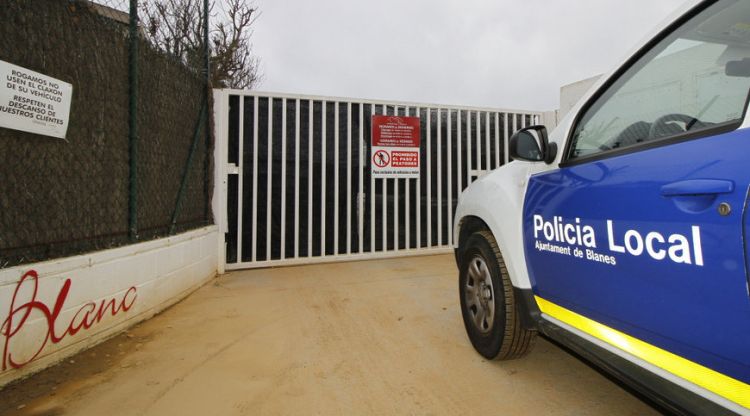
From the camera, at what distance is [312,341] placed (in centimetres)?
282

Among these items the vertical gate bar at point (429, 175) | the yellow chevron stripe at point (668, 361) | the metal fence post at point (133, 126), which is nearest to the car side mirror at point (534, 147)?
the yellow chevron stripe at point (668, 361)

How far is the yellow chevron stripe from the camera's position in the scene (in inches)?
40.6

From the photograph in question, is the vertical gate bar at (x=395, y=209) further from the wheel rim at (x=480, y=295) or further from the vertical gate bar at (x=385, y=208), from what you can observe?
the wheel rim at (x=480, y=295)

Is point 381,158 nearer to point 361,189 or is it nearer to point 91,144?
point 361,189

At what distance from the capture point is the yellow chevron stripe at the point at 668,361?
1032 mm

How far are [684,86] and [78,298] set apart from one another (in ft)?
11.7

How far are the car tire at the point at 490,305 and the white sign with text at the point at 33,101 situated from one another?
285 centimetres

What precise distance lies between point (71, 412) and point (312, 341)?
1420mm

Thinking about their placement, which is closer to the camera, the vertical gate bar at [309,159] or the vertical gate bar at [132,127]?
the vertical gate bar at [132,127]

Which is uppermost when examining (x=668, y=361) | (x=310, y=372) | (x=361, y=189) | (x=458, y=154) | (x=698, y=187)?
(x=458, y=154)

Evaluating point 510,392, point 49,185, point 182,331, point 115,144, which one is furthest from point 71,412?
point 510,392

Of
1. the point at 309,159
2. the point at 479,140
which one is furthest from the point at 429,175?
the point at 309,159

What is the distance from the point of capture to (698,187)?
3.62 feet

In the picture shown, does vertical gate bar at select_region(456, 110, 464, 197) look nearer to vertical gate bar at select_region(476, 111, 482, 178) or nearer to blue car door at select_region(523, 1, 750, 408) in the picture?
vertical gate bar at select_region(476, 111, 482, 178)
